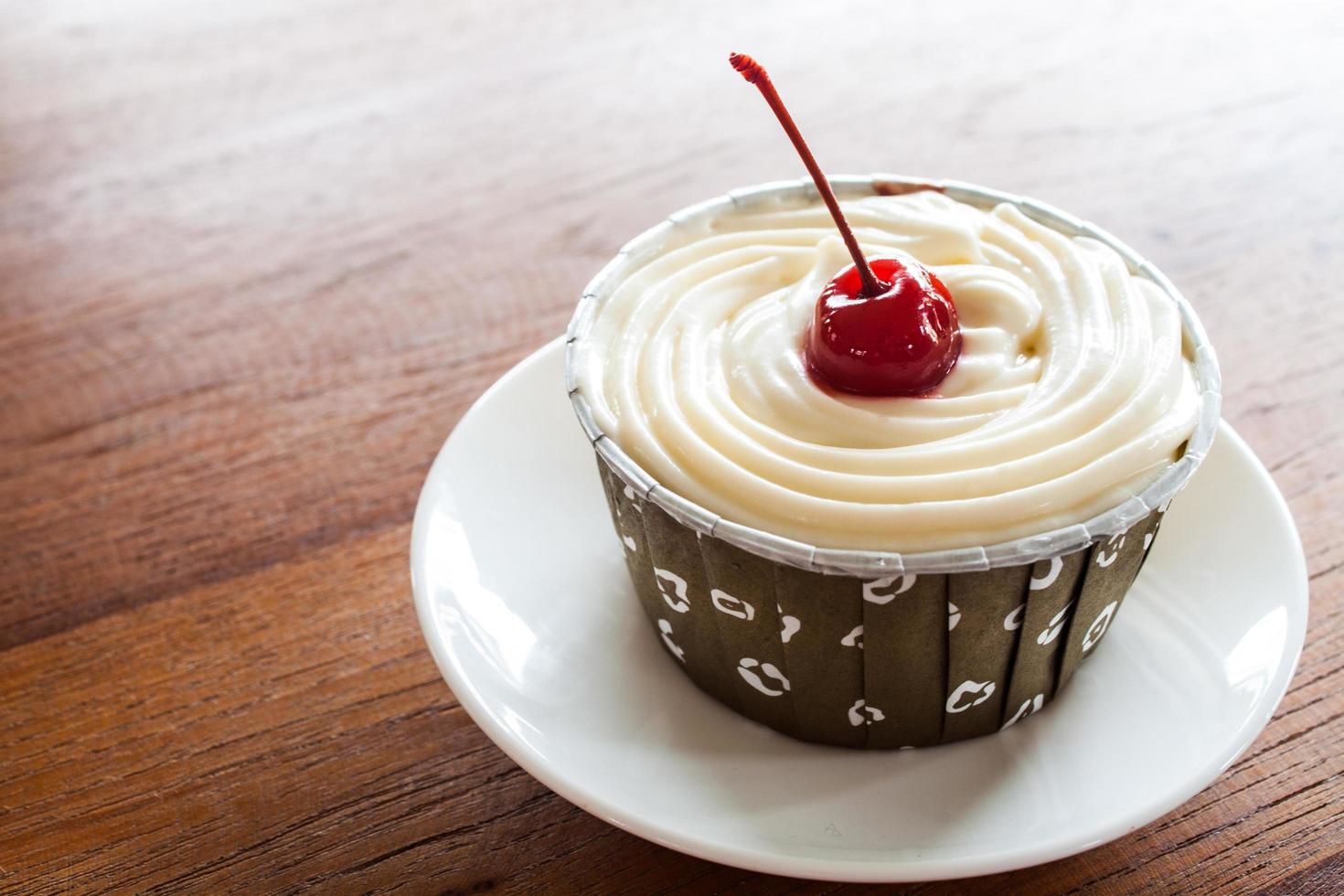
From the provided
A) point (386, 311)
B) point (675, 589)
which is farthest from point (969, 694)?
point (386, 311)

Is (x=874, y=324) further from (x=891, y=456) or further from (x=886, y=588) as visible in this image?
(x=886, y=588)

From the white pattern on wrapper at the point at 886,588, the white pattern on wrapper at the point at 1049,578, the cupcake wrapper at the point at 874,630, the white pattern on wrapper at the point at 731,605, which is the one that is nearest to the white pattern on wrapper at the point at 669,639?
the cupcake wrapper at the point at 874,630

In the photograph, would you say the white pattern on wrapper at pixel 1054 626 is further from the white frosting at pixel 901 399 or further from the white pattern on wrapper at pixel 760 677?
the white pattern on wrapper at pixel 760 677

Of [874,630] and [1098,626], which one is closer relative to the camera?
[874,630]

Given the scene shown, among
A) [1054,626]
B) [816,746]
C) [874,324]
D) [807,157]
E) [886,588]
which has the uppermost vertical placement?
[807,157]

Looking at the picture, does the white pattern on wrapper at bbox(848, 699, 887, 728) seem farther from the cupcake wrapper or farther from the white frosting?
the white frosting

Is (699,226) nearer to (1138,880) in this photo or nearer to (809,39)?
(1138,880)
